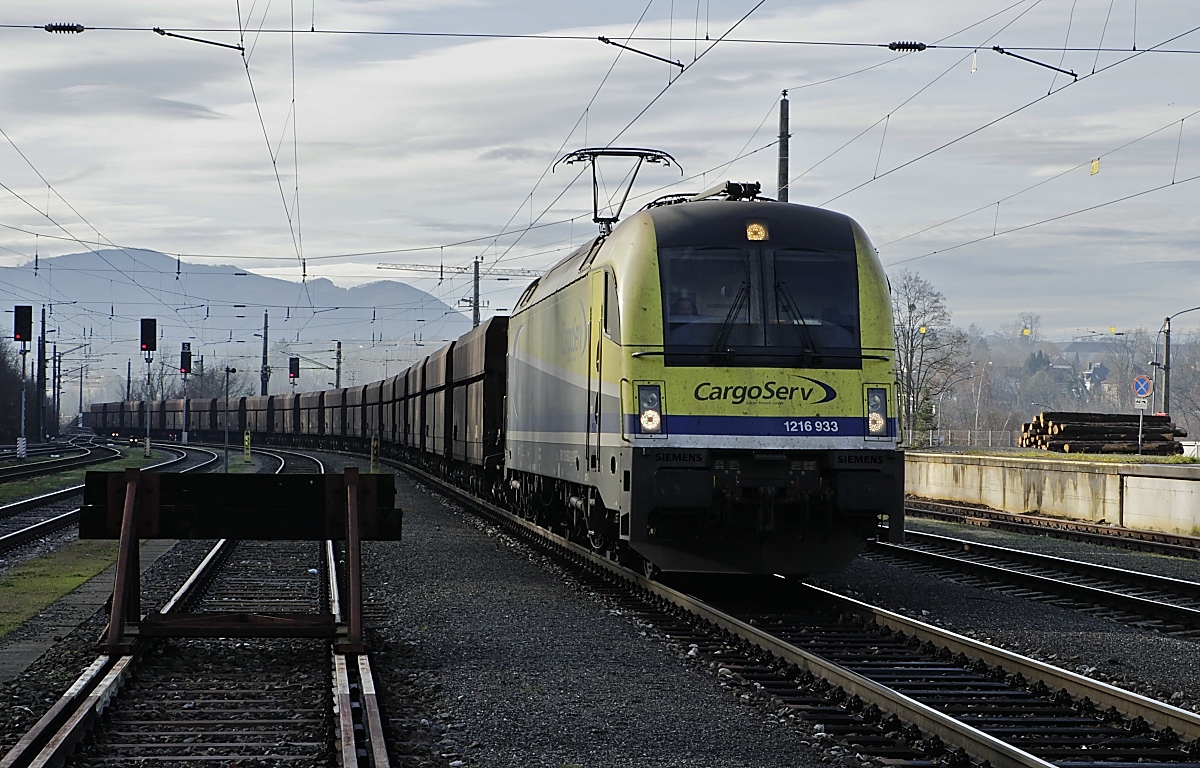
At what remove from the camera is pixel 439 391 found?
31547 mm

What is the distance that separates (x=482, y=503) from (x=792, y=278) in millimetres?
15091

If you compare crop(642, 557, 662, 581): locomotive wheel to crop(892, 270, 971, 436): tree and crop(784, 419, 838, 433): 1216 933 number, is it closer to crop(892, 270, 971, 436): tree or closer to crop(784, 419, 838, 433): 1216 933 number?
crop(784, 419, 838, 433): 1216 933 number

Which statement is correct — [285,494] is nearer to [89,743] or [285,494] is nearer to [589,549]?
[89,743]

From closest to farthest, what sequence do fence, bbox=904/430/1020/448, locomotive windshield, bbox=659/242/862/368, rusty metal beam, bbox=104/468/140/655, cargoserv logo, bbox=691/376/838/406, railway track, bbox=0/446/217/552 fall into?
rusty metal beam, bbox=104/468/140/655
cargoserv logo, bbox=691/376/838/406
locomotive windshield, bbox=659/242/862/368
railway track, bbox=0/446/217/552
fence, bbox=904/430/1020/448

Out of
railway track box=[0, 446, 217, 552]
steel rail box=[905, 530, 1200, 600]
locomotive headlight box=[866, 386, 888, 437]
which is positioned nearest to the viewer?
locomotive headlight box=[866, 386, 888, 437]

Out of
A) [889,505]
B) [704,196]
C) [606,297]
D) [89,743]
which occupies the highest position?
[704,196]

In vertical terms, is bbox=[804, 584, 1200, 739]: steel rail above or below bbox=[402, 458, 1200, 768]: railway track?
above

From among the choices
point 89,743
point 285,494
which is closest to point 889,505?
point 285,494

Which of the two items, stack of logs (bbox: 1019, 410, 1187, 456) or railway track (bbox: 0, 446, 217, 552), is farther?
stack of logs (bbox: 1019, 410, 1187, 456)

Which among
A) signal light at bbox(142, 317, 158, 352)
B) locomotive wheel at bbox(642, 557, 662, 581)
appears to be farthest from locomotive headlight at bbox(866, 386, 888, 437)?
signal light at bbox(142, 317, 158, 352)

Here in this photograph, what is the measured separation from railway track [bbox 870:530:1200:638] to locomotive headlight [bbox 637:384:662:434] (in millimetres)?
4299

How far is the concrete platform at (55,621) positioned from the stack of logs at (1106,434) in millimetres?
29487

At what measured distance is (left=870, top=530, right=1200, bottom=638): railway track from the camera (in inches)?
450

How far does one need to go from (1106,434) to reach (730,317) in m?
30.3
